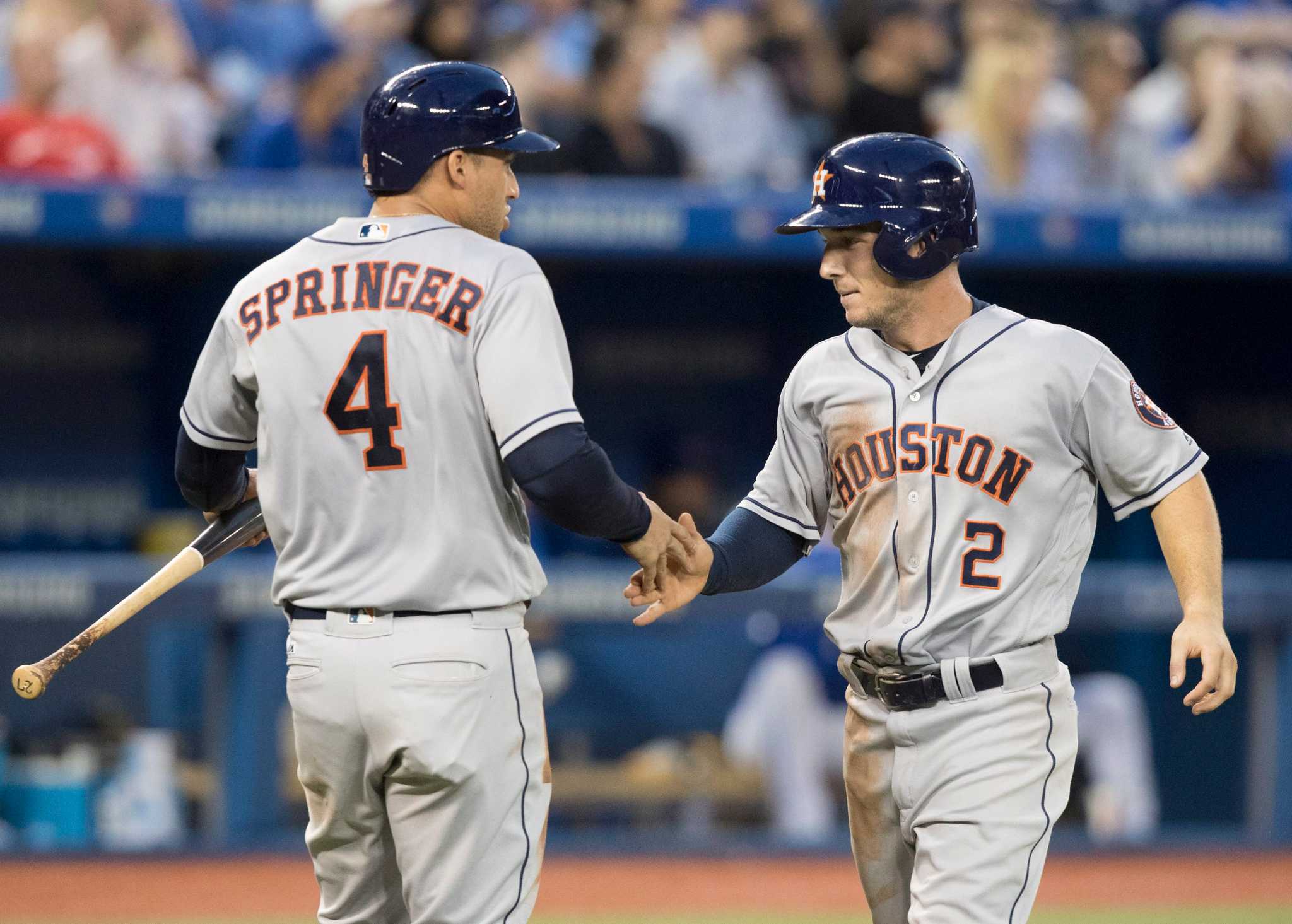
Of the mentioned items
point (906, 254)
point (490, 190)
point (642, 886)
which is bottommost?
point (642, 886)

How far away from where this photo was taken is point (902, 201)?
9.98ft

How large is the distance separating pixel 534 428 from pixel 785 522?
75 cm

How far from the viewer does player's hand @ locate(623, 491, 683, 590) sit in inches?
116

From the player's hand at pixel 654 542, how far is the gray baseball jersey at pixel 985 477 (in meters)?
0.35

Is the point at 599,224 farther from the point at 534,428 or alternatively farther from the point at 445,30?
the point at 534,428

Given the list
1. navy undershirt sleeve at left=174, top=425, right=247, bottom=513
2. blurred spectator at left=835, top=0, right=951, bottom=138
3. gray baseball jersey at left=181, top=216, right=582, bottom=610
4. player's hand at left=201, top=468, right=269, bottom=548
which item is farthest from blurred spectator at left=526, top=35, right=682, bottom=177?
gray baseball jersey at left=181, top=216, right=582, bottom=610

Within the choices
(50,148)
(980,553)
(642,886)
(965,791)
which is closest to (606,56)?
(50,148)

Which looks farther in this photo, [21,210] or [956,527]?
[21,210]

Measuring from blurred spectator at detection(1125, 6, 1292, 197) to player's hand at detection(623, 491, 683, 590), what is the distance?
5043mm

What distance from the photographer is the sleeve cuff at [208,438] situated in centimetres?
302

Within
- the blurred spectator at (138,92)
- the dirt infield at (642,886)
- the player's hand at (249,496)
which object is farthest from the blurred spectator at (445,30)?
the player's hand at (249,496)

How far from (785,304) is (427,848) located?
5.42 metres

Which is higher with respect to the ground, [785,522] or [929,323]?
[929,323]

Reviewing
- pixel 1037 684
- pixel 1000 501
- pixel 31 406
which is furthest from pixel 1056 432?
pixel 31 406
